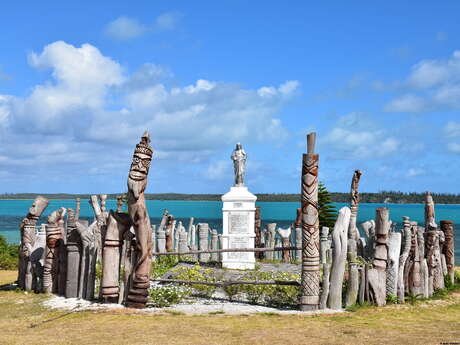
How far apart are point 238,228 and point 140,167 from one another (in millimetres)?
6655

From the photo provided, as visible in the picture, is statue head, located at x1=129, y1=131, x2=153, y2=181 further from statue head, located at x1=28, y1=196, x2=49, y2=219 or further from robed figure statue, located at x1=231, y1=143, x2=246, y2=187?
robed figure statue, located at x1=231, y1=143, x2=246, y2=187

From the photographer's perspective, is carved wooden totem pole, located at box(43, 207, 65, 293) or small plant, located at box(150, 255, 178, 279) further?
small plant, located at box(150, 255, 178, 279)

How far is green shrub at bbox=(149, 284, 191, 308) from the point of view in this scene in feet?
34.3

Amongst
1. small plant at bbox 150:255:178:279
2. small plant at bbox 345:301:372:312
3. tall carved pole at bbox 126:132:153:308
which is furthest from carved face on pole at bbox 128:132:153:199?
small plant at bbox 150:255:178:279

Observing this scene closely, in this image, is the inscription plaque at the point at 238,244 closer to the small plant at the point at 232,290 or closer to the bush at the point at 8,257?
the small plant at the point at 232,290

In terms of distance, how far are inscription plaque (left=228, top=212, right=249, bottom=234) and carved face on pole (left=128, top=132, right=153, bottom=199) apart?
20.9 feet

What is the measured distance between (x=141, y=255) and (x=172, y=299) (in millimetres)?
1398

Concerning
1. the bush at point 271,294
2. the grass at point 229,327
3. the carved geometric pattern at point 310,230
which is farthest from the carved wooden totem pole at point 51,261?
the carved geometric pattern at point 310,230

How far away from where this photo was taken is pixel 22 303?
35.0ft

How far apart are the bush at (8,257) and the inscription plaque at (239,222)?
810 cm

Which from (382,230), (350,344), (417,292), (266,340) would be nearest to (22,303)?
(266,340)

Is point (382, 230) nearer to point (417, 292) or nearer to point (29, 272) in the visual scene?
point (417, 292)

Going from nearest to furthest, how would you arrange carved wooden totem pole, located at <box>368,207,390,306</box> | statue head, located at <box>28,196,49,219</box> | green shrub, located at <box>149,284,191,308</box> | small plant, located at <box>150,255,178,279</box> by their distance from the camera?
1. carved wooden totem pole, located at <box>368,207,390,306</box>
2. green shrub, located at <box>149,284,191,308</box>
3. statue head, located at <box>28,196,49,219</box>
4. small plant, located at <box>150,255,178,279</box>

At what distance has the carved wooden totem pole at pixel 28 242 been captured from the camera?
12.1 metres
